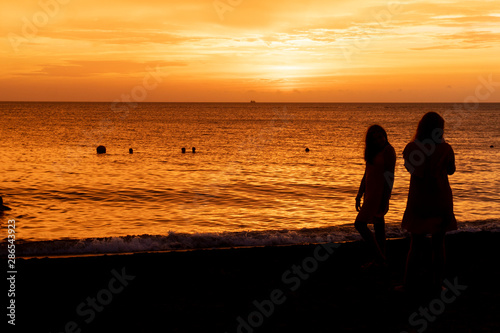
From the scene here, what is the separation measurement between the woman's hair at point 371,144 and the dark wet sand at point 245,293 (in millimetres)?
1806

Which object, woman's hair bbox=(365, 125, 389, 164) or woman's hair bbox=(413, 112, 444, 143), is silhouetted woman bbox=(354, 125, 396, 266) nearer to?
woman's hair bbox=(365, 125, 389, 164)

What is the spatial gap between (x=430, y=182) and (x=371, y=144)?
46.6 inches

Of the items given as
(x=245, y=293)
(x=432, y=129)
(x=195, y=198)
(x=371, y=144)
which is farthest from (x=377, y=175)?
(x=195, y=198)

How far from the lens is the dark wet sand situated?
18.8 feet

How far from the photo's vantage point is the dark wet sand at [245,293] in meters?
5.73

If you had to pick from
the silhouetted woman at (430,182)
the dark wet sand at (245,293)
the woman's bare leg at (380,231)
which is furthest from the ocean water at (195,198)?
the silhouetted woman at (430,182)

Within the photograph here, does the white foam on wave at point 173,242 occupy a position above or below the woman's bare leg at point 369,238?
below

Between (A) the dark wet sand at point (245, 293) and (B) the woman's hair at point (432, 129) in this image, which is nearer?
(A) the dark wet sand at point (245, 293)

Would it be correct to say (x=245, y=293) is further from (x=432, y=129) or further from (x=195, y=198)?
(x=195, y=198)

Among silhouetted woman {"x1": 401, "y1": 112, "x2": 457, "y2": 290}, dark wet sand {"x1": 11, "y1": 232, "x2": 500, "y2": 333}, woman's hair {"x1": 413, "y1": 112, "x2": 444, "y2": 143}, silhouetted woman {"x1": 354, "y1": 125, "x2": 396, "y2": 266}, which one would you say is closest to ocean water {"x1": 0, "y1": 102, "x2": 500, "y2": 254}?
dark wet sand {"x1": 11, "y1": 232, "x2": 500, "y2": 333}

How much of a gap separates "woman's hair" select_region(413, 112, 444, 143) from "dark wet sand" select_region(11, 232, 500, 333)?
6.80ft

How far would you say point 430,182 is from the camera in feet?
19.8

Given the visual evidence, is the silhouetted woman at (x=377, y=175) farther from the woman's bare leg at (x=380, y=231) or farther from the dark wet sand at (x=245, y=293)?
the dark wet sand at (x=245, y=293)

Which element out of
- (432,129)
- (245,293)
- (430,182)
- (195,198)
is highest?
(432,129)
